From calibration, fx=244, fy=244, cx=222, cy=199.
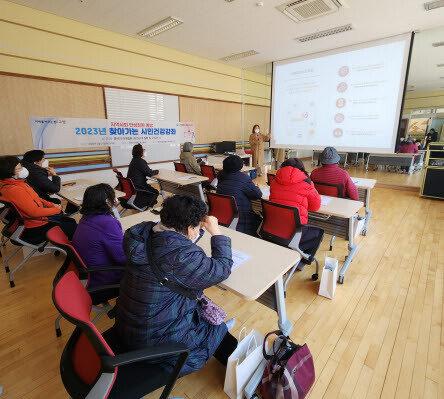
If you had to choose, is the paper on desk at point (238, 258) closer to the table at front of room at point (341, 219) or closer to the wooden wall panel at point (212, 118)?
the table at front of room at point (341, 219)

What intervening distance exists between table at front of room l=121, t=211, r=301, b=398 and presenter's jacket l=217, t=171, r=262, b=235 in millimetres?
790

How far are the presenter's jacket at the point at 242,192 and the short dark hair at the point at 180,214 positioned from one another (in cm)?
148

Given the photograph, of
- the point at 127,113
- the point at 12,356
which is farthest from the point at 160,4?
the point at 12,356

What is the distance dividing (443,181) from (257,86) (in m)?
6.60

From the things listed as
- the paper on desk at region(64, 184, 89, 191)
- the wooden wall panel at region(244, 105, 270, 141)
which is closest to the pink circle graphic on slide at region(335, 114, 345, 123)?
the wooden wall panel at region(244, 105, 270, 141)

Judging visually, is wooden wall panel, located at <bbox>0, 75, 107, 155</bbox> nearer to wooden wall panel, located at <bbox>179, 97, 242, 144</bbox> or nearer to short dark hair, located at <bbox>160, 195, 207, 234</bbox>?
wooden wall panel, located at <bbox>179, 97, 242, 144</bbox>

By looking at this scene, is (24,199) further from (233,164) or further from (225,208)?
(233,164)

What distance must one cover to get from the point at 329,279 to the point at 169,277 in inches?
69.6

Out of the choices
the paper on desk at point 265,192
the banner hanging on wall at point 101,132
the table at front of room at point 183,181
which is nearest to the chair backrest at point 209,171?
the table at front of room at point 183,181

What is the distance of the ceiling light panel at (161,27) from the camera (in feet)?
15.3

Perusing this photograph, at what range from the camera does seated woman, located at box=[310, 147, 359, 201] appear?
2.91 m

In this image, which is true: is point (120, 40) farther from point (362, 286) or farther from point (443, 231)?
point (443, 231)

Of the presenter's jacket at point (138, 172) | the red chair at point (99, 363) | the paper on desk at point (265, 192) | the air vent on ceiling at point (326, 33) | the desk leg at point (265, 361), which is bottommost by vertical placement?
the desk leg at point (265, 361)

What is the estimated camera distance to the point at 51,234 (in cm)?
149
